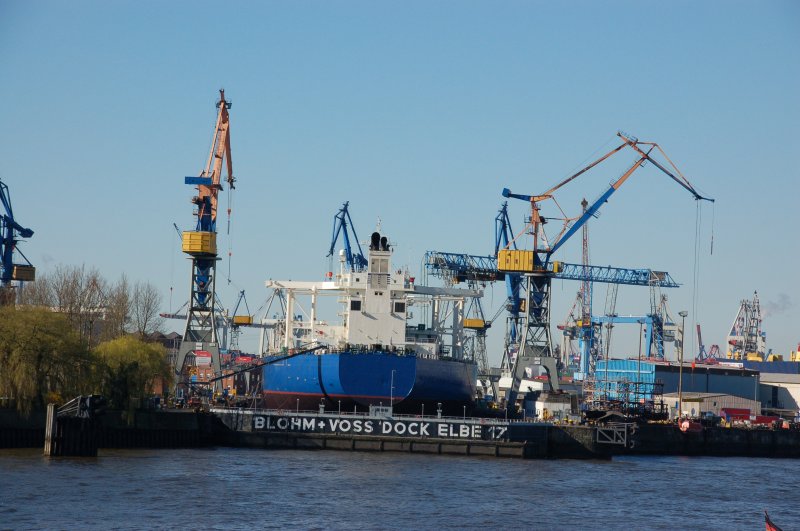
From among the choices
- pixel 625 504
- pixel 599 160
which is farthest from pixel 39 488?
pixel 599 160

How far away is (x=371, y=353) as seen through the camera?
85.0 metres

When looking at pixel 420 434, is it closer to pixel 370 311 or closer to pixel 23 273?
pixel 370 311

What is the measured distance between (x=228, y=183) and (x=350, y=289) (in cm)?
1701

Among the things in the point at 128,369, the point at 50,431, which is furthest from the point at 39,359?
the point at 128,369

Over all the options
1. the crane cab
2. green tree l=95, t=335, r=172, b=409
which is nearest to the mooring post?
green tree l=95, t=335, r=172, b=409

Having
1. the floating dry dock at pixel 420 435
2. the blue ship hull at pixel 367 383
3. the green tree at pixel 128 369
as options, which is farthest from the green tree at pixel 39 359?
the blue ship hull at pixel 367 383

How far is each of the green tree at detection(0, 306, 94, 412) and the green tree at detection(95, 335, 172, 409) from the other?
2.64m

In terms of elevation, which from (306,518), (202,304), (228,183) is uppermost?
(228,183)

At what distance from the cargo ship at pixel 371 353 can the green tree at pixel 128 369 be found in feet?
26.6

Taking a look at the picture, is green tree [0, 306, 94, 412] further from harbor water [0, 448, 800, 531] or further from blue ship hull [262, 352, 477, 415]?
blue ship hull [262, 352, 477, 415]

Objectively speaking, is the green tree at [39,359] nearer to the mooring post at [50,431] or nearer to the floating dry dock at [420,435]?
the mooring post at [50,431]

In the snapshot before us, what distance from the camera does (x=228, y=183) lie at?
10112cm

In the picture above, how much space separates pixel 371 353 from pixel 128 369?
17351 millimetres

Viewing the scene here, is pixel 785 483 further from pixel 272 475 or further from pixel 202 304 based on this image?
pixel 202 304
